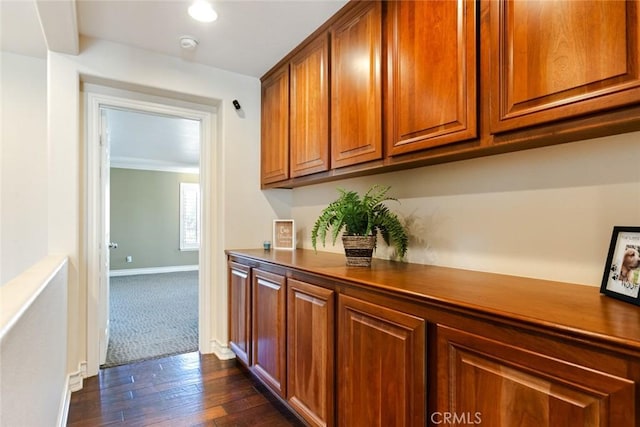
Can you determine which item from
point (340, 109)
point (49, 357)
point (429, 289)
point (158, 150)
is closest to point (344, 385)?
point (429, 289)

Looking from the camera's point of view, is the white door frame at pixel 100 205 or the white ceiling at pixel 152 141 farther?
the white ceiling at pixel 152 141

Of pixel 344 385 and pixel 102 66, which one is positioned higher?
pixel 102 66

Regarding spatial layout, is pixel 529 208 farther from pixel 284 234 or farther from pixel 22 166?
pixel 22 166

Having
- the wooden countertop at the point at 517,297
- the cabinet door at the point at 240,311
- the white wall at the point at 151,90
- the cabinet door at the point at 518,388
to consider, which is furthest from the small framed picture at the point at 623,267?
the white wall at the point at 151,90

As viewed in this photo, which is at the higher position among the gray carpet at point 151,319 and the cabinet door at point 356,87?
the cabinet door at point 356,87

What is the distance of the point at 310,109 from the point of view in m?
2.28

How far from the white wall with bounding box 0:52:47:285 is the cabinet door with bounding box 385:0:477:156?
272 centimetres

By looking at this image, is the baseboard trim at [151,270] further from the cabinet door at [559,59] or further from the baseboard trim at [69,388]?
the cabinet door at [559,59]

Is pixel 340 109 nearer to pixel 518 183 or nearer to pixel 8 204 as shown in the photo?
pixel 518 183

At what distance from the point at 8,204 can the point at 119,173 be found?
4779mm

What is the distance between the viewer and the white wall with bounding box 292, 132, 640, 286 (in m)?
1.18

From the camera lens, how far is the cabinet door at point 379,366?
1123mm

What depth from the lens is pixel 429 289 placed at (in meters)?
1.16

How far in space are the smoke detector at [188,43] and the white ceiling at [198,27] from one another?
3 centimetres
